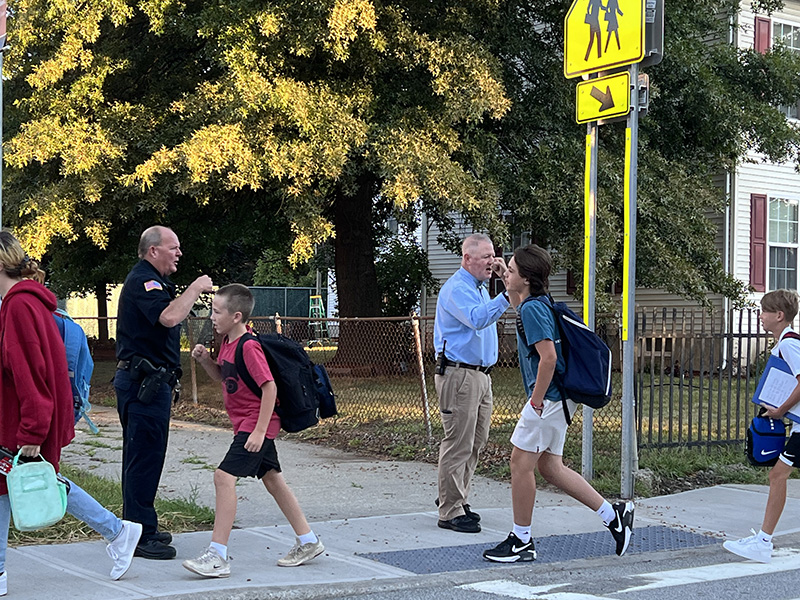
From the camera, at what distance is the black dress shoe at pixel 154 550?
20.2ft

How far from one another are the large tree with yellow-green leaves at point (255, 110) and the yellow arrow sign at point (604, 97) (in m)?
5.69

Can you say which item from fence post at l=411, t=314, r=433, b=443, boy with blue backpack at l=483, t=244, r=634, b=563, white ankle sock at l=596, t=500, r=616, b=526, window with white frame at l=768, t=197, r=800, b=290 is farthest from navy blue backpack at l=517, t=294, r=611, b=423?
window with white frame at l=768, t=197, r=800, b=290

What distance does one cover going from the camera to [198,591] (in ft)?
17.9

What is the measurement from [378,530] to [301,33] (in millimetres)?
9442

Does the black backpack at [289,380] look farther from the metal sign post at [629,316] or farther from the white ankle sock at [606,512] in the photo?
the metal sign post at [629,316]

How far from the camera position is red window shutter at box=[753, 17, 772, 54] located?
2227cm

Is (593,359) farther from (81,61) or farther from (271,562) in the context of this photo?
(81,61)

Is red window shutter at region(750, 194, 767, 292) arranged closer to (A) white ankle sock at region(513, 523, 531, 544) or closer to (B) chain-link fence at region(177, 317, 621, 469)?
(B) chain-link fence at region(177, 317, 621, 469)

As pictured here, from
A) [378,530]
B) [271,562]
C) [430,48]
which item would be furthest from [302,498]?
[430,48]

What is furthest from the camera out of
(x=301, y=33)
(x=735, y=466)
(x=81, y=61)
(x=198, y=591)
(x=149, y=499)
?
(x=81, y=61)

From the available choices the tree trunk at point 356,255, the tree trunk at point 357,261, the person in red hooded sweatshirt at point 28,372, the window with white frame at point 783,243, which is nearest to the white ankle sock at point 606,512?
the person in red hooded sweatshirt at point 28,372

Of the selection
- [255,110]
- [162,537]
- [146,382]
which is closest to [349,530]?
[162,537]

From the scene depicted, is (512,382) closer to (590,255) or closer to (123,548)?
(590,255)

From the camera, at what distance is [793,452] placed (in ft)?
22.1
